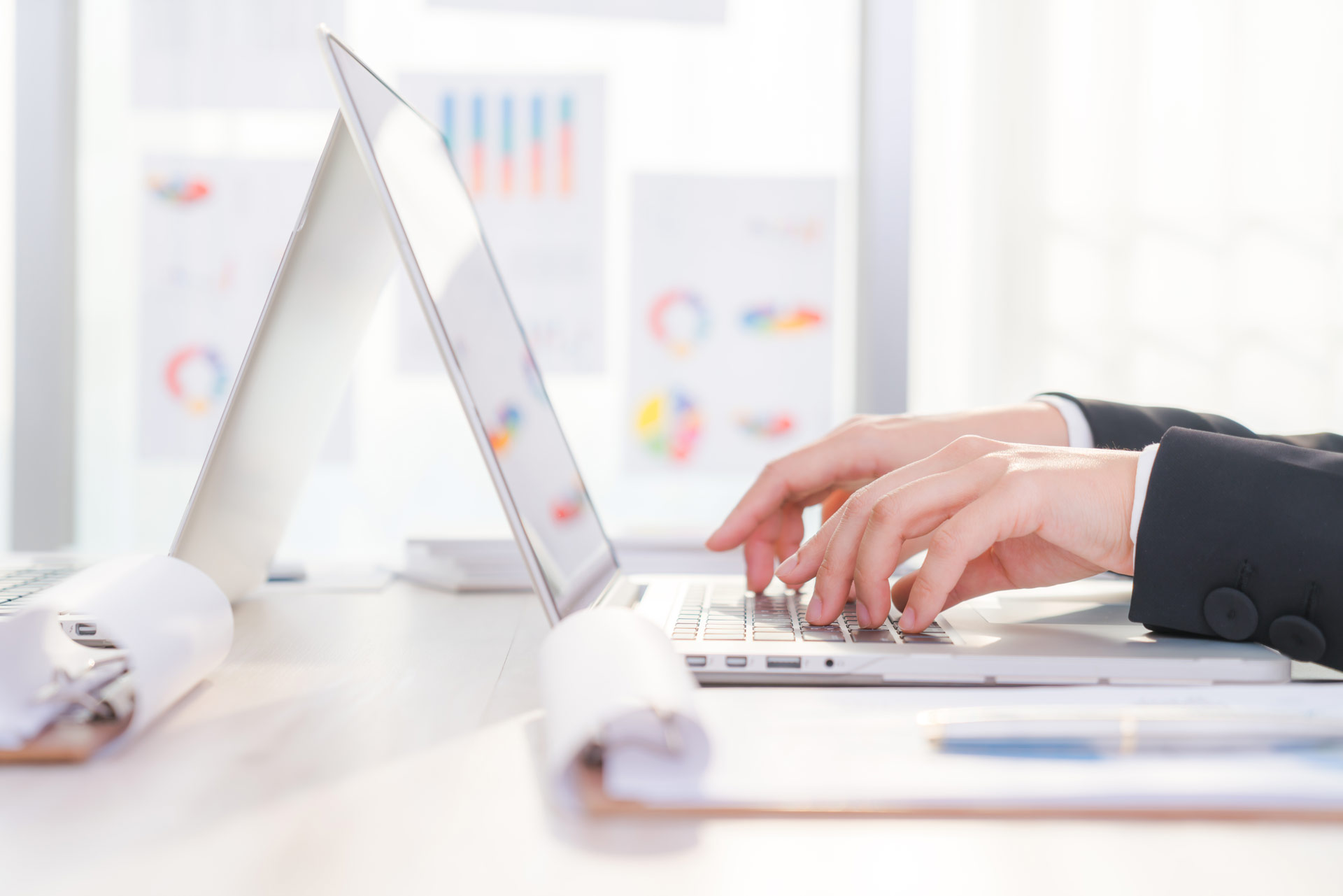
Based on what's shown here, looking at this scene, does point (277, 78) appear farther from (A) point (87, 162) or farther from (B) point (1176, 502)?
(B) point (1176, 502)

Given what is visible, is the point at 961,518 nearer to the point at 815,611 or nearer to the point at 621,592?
the point at 815,611

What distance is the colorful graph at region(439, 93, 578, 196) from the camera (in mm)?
1823

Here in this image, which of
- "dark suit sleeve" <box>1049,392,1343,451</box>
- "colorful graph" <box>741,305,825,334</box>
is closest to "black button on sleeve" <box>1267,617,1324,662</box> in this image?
"dark suit sleeve" <box>1049,392,1343,451</box>

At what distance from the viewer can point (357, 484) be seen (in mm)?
1842

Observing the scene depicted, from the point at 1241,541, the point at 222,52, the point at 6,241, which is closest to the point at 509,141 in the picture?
the point at 222,52

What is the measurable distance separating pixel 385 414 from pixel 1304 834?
5.79ft

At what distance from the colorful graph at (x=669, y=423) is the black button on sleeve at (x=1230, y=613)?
4.55ft

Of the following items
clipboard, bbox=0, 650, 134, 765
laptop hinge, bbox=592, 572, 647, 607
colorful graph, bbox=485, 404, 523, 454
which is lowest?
laptop hinge, bbox=592, 572, 647, 607

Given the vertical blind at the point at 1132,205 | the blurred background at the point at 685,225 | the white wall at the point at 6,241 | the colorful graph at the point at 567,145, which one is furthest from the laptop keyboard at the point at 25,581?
the vertical blind at the point at 1132,205

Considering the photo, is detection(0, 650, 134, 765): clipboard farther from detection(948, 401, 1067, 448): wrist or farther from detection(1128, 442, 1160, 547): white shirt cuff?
detection(948, 401, 1067, 448): wrist

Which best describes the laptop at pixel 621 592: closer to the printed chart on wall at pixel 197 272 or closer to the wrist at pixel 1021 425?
the wrist at pixel 1021 425

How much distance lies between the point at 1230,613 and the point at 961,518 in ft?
0.63

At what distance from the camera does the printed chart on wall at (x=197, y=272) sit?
5.91ft

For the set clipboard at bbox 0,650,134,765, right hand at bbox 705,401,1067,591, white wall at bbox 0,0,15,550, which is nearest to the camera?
clipboard at bbox 0,650,134,765
